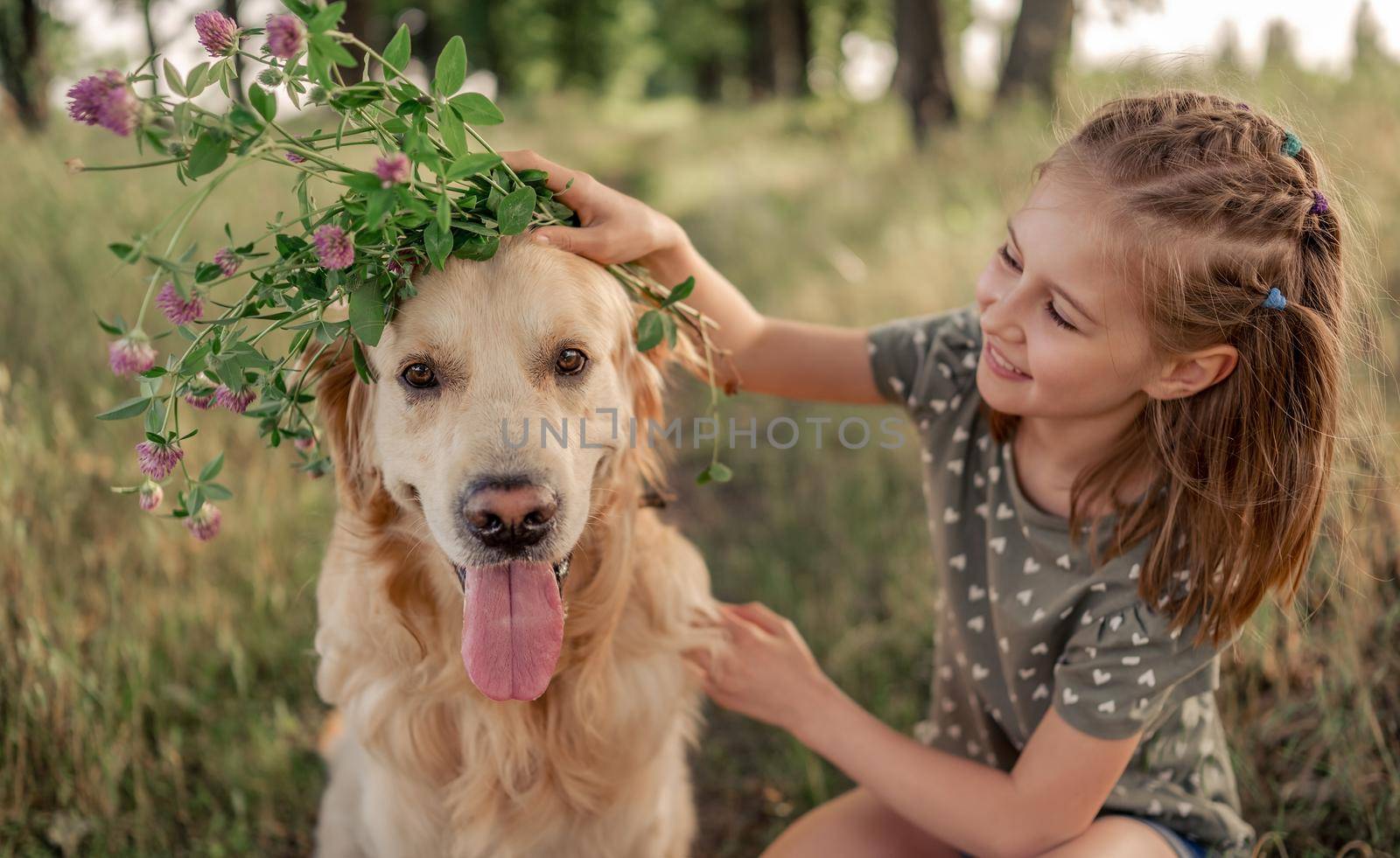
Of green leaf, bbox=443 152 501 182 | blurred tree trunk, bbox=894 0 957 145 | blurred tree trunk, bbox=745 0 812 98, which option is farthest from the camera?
blurred tree trunk, bbox=745 0 812 98

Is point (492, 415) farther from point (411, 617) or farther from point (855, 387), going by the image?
point (855, 387)

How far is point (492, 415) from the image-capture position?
1.70 m

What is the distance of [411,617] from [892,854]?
4.36ft

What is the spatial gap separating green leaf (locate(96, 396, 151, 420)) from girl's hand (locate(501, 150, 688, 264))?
2.34 feet

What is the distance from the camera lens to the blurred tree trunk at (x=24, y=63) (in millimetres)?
7168

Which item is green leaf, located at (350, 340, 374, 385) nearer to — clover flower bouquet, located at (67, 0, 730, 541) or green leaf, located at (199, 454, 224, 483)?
clover flower bouquet, located at (67, 0, 730, 541)

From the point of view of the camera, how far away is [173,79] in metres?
1.26

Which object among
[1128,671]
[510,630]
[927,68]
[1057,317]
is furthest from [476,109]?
[927,68]

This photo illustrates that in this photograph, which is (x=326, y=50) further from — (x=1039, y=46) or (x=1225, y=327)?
(x=1039, y=46)

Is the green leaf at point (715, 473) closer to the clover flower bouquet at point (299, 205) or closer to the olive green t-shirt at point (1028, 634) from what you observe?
the clover flower bouquet at point (299, 205)

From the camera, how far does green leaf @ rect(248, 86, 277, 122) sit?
1303mm

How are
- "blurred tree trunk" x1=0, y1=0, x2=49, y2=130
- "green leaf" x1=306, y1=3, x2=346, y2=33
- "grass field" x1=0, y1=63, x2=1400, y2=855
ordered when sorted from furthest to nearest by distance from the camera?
"blurred tree trunk" x1=0, y1=0, x2=49, y2=130 < "grass field" x1=0, y1=63, x2=1400, y2=855 < "green leaf" x1=306, y1=3, x2=346, y2=33

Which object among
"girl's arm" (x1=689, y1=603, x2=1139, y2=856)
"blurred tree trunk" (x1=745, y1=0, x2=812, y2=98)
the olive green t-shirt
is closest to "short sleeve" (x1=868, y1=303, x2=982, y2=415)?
the olive green t-shirt

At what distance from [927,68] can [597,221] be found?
8.10 metres
